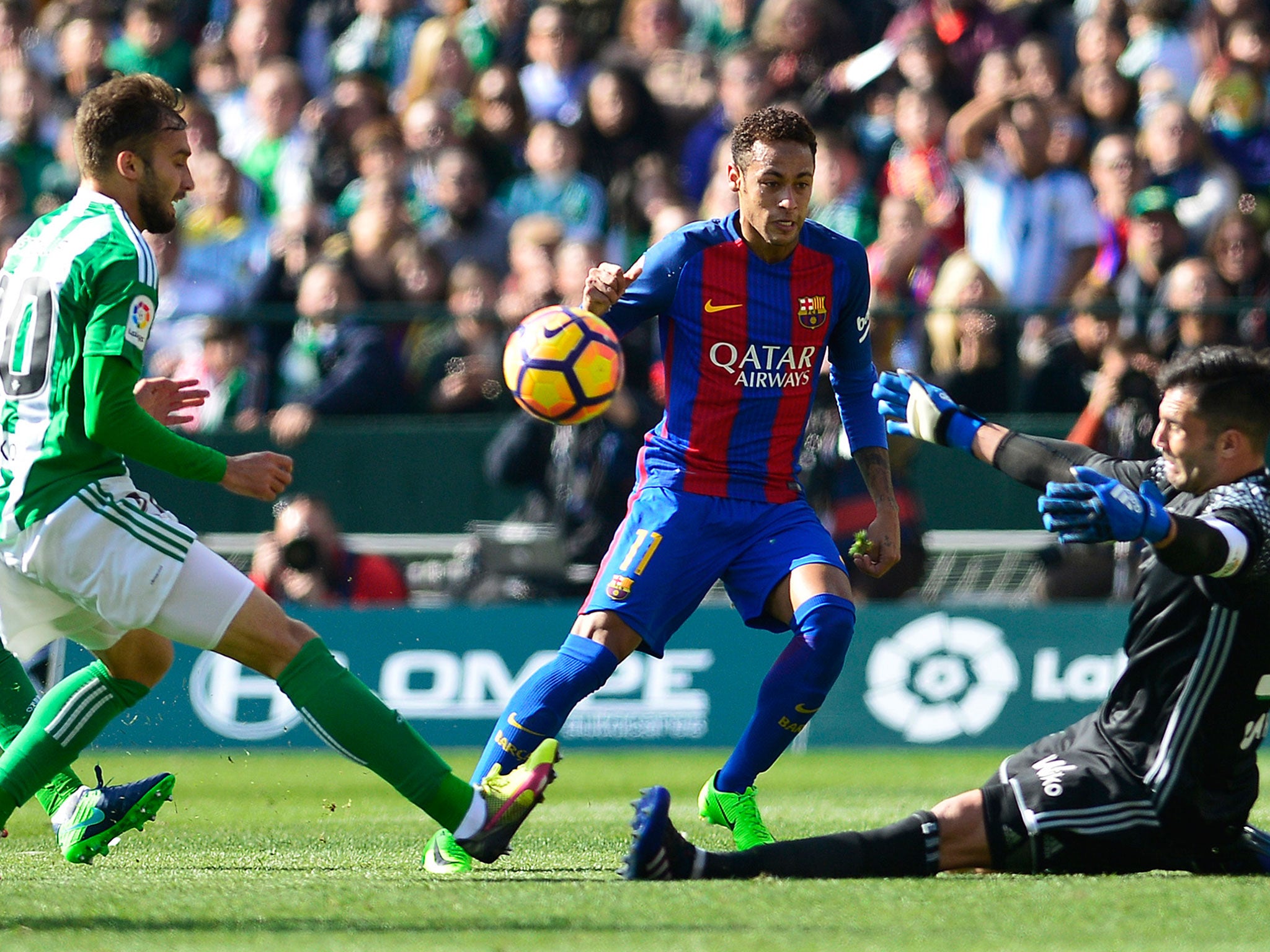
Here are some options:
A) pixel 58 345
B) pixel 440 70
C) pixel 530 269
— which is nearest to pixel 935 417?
pixel 58 345

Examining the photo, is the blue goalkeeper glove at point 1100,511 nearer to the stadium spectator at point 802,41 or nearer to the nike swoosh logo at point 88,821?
the nike swoosh logo at point 88,821

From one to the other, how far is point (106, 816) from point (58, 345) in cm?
178

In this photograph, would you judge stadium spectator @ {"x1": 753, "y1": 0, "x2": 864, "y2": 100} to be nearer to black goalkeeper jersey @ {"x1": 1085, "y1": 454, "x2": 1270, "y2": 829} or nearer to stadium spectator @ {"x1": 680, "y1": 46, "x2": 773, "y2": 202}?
stadium spectator @ {"x1": 680, "y1": 46, "x2": 773, "y2": 202}

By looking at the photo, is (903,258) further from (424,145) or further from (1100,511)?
(1100,511)

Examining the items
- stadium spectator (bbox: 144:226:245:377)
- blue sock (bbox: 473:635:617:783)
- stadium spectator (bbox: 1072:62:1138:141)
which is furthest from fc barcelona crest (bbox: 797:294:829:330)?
stadium spectator (bbox: 1072:62:1138:141)

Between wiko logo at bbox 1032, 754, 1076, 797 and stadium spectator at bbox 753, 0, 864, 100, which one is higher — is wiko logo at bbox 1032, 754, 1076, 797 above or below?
below

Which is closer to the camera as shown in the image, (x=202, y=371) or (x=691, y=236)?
(x=691, y=236)

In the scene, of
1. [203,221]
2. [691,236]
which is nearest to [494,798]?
[691,236]

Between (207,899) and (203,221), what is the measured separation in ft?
29.3

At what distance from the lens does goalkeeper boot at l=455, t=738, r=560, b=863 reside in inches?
217

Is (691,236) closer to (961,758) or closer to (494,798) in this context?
(494,798)

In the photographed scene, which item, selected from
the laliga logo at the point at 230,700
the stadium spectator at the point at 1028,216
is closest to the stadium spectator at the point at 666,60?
the stadium spectator at the point at 1028,216

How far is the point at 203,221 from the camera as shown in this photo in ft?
43.8

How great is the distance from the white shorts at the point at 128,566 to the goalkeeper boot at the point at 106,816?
3.36 feet
